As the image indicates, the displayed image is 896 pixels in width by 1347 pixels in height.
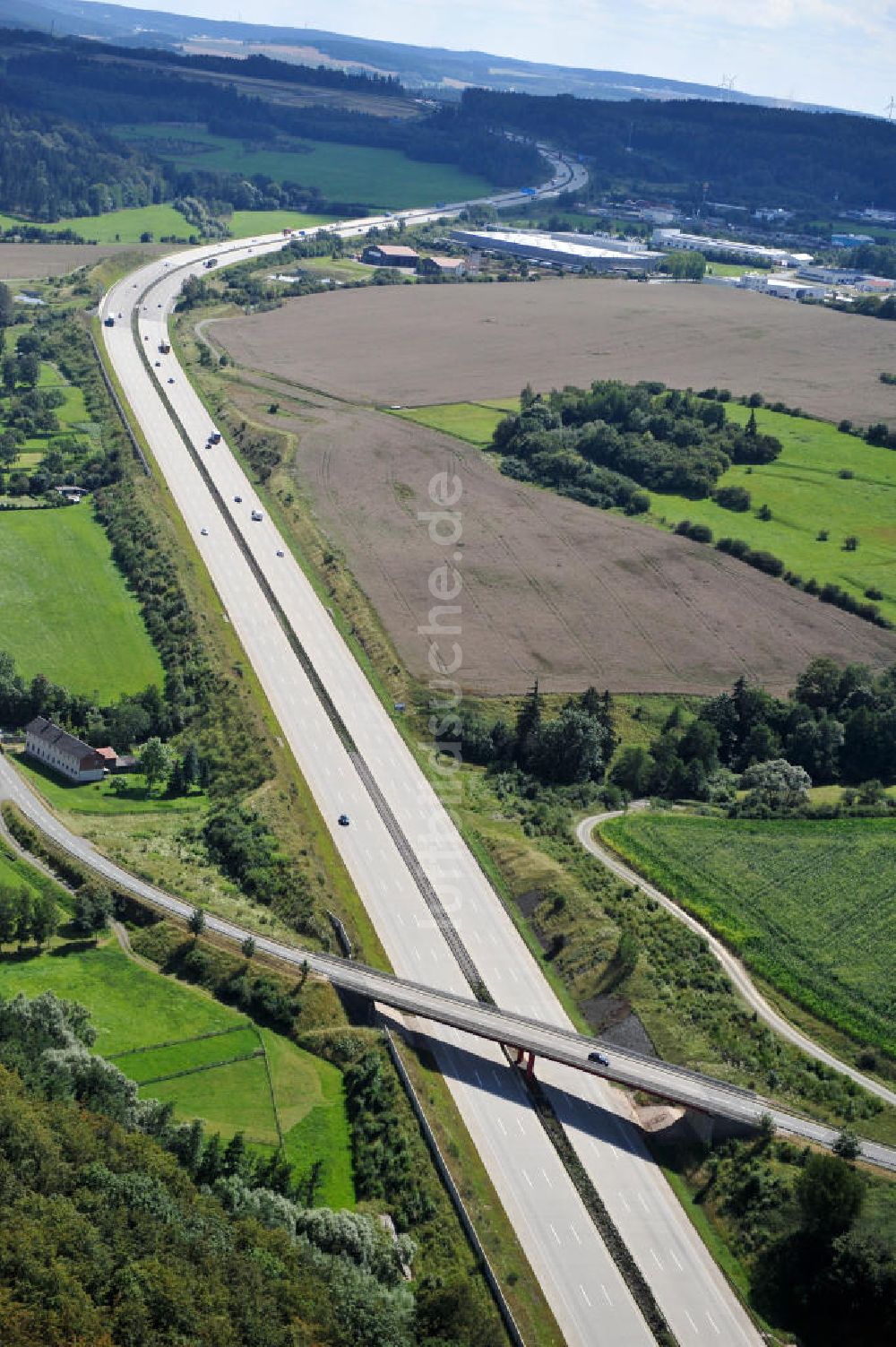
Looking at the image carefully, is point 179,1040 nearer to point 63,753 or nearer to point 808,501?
point 63,753

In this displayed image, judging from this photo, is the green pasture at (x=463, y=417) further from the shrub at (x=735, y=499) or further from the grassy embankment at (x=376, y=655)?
the shrub at (x=735, y=499)

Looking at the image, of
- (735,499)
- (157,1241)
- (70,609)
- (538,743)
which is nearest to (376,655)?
(538,743)

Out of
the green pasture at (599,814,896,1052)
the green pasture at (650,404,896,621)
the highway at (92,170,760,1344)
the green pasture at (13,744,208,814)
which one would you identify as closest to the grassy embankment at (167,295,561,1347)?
the highway at (92,170,760,1344)

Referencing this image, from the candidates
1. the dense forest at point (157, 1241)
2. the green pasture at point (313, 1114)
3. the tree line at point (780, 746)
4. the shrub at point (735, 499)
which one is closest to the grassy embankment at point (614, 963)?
the tree line at point (780, 746)

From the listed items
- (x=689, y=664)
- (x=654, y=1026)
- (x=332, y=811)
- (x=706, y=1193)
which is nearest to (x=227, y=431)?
(x=689, y=664)

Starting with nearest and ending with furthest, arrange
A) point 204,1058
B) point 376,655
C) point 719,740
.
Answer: point 204,1058 → point 719,740 → point 376,655

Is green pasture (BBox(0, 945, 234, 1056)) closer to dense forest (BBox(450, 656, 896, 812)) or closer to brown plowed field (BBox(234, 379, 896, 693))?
dense forest (BBox(450, 656, 896, 812))

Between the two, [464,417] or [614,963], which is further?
[464,417]
